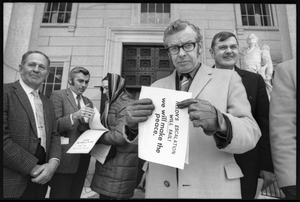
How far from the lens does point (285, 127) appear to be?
4.59 feet

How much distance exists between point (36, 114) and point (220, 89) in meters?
1.71

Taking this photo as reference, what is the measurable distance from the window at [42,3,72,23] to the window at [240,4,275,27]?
6.39m

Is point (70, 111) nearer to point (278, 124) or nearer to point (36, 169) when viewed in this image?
point (36, 169)

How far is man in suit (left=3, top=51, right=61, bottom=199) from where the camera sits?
178 centimetres

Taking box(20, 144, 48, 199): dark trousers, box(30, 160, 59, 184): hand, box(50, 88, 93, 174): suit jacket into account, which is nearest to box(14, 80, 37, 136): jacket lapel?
box(20, 144, 48, 199): dark trousers

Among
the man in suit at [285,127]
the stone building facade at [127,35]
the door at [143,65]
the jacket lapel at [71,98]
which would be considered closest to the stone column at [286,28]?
the stone building facade at [127,35]

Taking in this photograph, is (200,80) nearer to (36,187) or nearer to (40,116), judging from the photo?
(40,116)

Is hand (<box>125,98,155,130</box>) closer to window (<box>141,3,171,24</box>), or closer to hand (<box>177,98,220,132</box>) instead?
hand (<box>177,98,220,132</box>)

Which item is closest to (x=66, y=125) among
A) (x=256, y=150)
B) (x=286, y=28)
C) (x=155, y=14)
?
(x=256, y=150)

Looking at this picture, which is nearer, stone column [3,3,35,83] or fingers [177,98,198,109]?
fingers [177,98,198,109]

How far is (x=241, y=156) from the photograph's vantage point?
73.7 inches

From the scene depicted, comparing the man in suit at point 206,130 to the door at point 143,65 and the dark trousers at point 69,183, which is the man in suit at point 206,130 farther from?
the door at point 143,65

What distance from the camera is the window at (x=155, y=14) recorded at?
778 cm

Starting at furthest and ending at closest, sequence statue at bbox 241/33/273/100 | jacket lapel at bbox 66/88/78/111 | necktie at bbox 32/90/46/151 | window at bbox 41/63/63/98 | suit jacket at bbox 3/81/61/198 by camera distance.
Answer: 1. window at bbox 41/63/63/98
2. statue at bbox 241/33/273/100
3. jacket lapel at bbox 66/88/78/111
4. necktie at bbox 32/90/46/151
5. suit jacket at bbox 3/81/61/198
